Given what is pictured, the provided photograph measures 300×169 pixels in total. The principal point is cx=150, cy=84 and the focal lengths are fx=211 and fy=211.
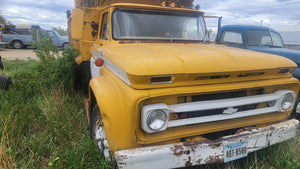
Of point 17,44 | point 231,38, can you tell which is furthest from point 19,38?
point 231,38

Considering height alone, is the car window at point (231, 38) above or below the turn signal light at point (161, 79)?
above

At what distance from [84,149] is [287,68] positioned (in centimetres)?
255

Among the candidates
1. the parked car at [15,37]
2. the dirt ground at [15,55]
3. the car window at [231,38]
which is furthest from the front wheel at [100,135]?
the parked car at [15,37]

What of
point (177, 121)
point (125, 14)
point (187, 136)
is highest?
point (125, 14)

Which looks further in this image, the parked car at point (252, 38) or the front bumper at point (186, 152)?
the parked car at point (252, 38)

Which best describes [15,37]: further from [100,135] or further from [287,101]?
[287,101]

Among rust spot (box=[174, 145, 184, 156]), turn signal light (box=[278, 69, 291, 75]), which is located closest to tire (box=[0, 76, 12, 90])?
rust spot (box=[174, 145, 184, 156])

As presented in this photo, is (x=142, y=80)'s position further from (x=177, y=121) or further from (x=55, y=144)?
(x=55, y=144)

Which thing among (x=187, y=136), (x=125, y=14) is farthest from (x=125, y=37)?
(x=187, y=136)

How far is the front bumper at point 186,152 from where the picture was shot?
173cm

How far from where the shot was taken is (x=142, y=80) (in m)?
1.72

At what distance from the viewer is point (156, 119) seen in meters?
1.79

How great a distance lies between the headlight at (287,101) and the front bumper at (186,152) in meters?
0.33

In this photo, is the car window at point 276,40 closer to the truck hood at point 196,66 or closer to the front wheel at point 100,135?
the truck hood at point 196,66
